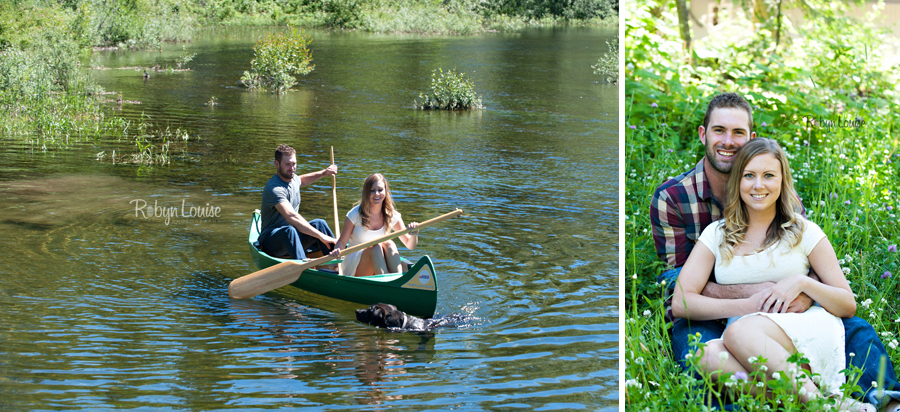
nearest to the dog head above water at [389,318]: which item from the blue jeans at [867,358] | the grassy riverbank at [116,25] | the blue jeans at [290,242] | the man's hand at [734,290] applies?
the blue jeans at [290,242]

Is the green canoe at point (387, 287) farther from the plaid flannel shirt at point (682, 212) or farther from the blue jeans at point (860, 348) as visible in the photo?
the blue jeans at point (860, 348)

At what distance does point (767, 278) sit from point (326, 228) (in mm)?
3464

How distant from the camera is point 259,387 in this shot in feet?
12.0

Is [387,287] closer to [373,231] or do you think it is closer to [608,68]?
[373,231]

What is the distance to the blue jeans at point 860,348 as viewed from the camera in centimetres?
244

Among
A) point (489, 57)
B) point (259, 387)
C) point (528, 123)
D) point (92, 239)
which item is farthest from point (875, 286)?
point (489, 57)

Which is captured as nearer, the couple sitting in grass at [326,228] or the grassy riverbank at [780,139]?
the grassy riverbank at [780,139]

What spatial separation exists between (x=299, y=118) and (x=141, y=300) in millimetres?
9220

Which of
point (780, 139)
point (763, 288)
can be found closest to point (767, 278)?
point (763, 288)

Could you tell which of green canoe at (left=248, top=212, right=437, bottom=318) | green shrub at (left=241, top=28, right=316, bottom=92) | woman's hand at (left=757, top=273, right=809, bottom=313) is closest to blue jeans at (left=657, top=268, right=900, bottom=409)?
woman's hand at (left=757, top=273, right=809, bottom=313)

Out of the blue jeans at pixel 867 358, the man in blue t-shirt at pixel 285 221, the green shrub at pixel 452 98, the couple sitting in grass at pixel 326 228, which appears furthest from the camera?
the green shrub at pixel 452 98

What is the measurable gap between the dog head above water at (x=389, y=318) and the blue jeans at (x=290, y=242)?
917 mm

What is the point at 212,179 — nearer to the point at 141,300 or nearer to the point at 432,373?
the point at 141,300

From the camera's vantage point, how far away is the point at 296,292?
5312 millimetres
